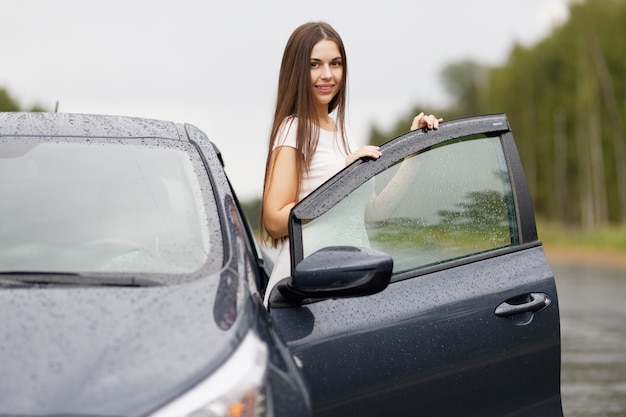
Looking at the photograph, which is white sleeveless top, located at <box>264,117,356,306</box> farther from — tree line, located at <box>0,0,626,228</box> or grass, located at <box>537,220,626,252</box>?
tree line, located at <box>0,0,626,228</box>

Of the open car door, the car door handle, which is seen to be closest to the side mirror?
the open car door

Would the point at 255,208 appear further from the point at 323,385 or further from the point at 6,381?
the point at 6,381

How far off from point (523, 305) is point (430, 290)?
0.33 meters

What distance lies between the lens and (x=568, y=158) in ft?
273

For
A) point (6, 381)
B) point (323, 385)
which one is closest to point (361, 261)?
point (323, 385)

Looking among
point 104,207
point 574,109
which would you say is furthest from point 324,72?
point 574,109

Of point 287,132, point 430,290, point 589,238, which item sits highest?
point 287,132

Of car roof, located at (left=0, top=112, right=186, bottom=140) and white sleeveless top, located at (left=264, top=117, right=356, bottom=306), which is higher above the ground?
car roof, located at (left=0, top=112, right=186, bottom=140)

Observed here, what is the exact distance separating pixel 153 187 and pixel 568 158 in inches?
3222

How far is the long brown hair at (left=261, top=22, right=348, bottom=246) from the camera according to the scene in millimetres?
4000

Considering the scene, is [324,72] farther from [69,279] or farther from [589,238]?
[589,238]

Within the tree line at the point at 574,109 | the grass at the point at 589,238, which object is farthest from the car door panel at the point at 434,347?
the tree line at the point at 574,109

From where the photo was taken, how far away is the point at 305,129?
402 centimetres

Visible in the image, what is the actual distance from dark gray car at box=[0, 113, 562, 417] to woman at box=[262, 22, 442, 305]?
0.75 feet
